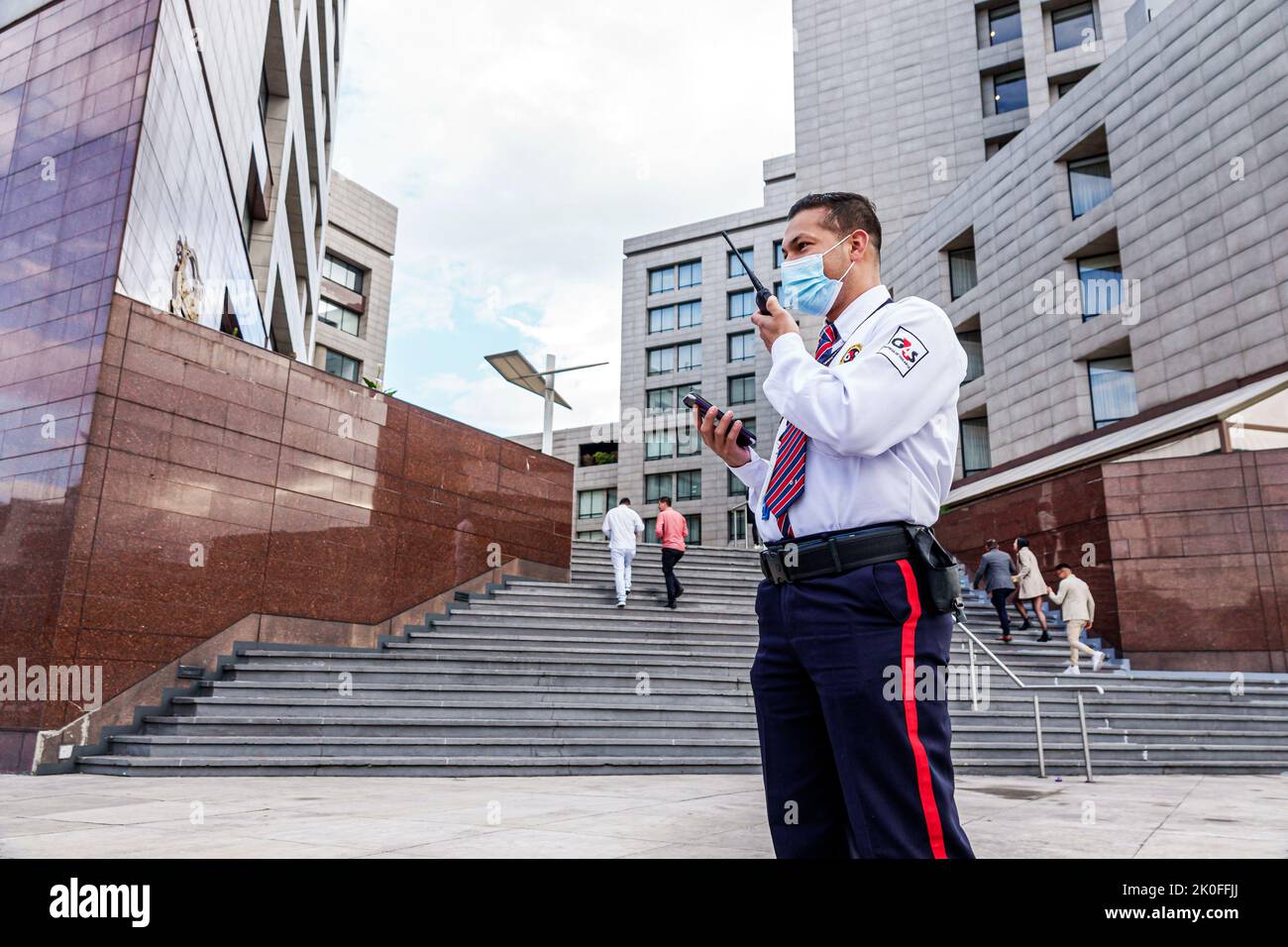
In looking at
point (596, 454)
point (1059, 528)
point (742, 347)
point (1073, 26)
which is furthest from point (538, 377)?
point (596, 454)

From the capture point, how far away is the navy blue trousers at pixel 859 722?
5.57 ft

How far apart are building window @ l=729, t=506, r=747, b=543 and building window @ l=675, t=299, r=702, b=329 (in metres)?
11.8

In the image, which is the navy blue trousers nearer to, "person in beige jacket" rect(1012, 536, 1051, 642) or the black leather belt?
the black leather belt

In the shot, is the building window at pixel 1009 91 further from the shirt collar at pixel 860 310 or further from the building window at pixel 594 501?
the shirt collar at pixel 860 310

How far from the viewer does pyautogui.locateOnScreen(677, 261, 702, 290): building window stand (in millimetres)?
49375

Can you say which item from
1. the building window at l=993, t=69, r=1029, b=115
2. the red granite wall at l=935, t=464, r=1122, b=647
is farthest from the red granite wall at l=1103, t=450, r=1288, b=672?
the building window at l=993, t=69, r=1029, b=115

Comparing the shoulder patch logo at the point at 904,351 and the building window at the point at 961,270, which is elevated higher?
the building window at the point at 961,270

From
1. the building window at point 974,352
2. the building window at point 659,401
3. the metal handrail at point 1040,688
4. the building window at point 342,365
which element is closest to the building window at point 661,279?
the building window at point 659,401

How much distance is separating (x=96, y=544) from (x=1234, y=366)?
1991cm

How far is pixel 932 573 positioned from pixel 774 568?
1.19ft

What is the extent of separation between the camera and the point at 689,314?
49188 millimetres

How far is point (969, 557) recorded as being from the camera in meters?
19.0

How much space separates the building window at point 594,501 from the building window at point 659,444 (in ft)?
12.4
